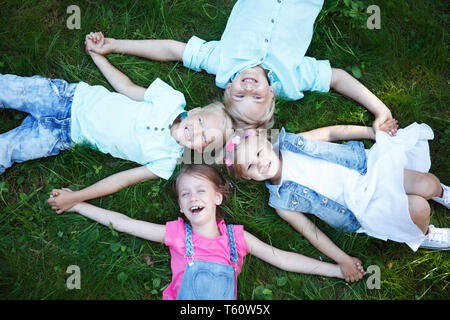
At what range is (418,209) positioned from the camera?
117 inches

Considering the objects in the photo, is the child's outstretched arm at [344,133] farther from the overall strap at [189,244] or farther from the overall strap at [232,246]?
the overall strap at [189,244]

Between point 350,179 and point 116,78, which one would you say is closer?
point 350,179

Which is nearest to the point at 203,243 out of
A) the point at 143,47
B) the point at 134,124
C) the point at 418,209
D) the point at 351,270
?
the point at 134,124

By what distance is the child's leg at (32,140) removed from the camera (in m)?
3.18

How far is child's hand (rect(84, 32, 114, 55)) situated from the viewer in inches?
134

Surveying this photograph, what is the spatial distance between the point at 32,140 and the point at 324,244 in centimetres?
245

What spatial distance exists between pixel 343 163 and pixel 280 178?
1.64 feet

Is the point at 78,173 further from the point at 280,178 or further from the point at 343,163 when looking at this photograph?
the point at 343,163

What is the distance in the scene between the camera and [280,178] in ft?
10.4

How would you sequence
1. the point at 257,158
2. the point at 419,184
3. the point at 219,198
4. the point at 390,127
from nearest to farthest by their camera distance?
the point at 257,158 → the point at 419,184 → the point at 219,198 → the point at 390,127

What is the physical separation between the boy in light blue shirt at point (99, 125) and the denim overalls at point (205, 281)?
2.39 feet

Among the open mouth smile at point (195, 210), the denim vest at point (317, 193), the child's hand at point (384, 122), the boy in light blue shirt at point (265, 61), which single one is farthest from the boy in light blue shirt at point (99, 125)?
the child's hand at point (384, 122)

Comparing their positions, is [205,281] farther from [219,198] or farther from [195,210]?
[219,198]
